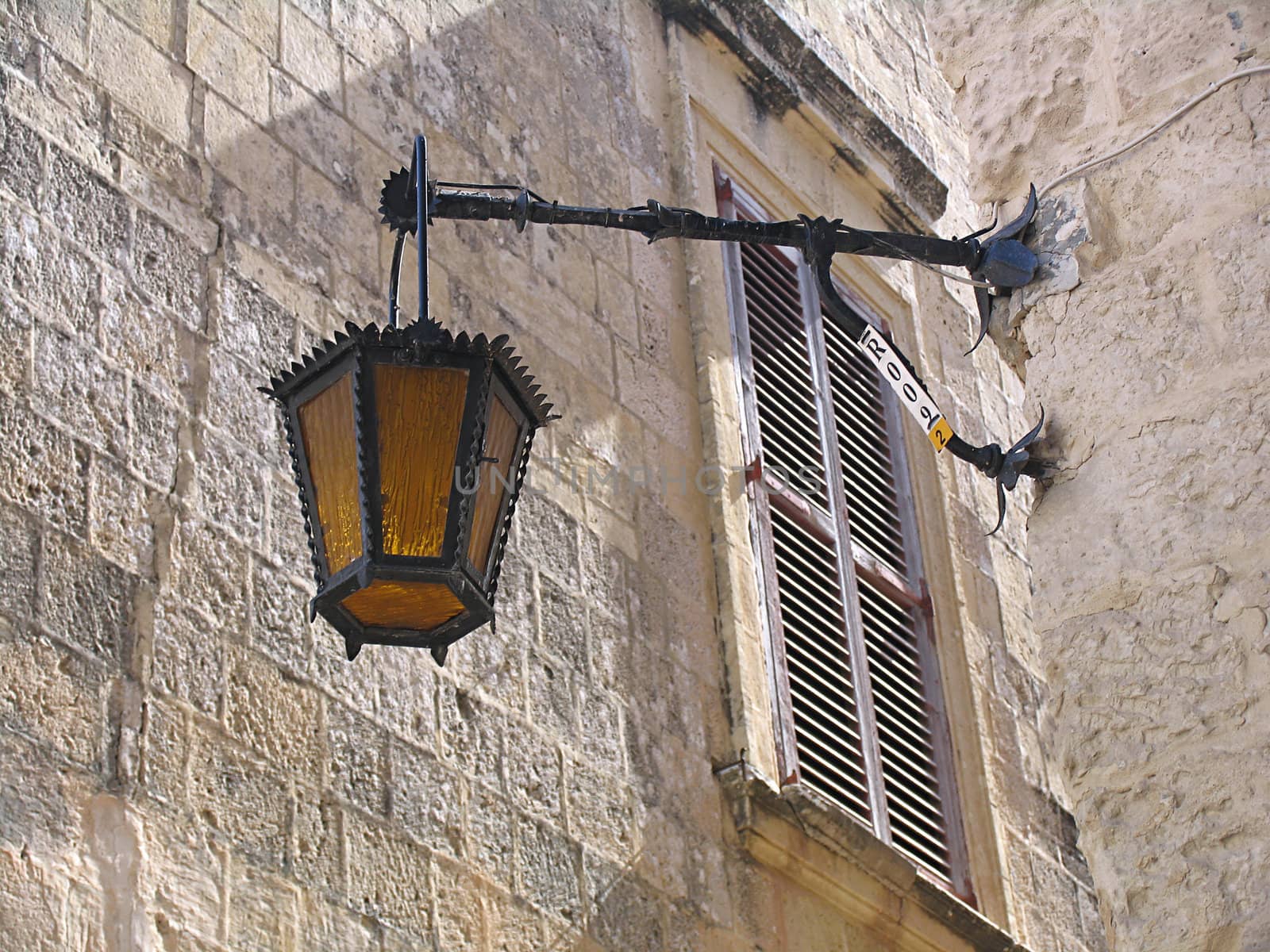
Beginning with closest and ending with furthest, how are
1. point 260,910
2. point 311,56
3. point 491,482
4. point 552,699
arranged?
point 491,482
point 260,910
point 552,699
point 311,56

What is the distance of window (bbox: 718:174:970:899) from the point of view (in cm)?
637

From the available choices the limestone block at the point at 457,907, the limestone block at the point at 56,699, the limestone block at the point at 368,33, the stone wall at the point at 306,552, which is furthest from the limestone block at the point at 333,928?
the limestone block at the point at 368,33

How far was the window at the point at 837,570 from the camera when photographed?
637cm

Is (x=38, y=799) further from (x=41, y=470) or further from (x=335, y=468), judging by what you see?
(x=335, y=468)

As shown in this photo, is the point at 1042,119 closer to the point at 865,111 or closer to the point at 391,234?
the point at 391,234

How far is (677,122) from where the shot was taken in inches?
288

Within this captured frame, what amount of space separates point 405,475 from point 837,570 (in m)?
3.45

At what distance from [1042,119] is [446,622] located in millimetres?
1677

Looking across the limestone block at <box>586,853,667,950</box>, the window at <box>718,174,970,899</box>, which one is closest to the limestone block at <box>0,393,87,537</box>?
the limestone block at <box>586,853,667,950</box>

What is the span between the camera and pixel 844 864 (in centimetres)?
599

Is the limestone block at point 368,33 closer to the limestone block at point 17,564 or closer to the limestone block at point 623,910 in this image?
the limestone block at point 17,564

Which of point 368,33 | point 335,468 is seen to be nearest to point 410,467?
point 335,468

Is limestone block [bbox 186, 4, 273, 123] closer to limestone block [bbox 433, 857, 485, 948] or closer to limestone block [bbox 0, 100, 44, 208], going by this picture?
limestone block [bbox 0, 100, 44, 208]

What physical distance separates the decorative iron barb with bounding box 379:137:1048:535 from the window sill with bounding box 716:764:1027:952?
1.75 m
